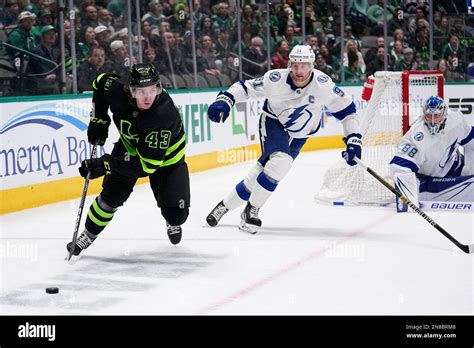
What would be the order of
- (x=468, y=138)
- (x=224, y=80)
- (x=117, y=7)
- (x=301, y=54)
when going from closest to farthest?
(x=301, y=54)
(x=468, y=138)
(x=117, y=7)
(x=224, y=80)

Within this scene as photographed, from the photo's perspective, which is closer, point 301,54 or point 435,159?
point 301,54

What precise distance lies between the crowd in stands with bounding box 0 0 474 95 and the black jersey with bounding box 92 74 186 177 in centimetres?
30

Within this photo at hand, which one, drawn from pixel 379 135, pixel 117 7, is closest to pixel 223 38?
pixel 117 7

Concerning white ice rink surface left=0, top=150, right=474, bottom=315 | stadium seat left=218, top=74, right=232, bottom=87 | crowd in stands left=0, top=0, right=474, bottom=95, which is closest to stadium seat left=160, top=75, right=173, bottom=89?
crowd in stands left=0, top=0, right=474, bottom=95

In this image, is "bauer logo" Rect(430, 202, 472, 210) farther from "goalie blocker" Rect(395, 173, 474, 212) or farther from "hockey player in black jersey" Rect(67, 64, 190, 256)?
"hockey player in black jersey" Rect(67, 64, 190, 256)

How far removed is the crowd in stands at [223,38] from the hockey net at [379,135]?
7.43ft

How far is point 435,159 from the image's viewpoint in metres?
6.03

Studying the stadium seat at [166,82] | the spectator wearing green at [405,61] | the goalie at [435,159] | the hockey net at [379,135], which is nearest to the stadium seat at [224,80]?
the stadium seat at [166,82]

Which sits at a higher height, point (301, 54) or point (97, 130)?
point (301, 54)

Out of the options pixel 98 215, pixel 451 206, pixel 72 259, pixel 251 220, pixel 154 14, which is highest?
pixel 154 14

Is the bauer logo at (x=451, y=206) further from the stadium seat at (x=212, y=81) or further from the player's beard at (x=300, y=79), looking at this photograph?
the stadium seat at (x=212, y=81)

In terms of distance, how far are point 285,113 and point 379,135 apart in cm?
148

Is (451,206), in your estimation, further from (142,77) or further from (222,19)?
(222,19)

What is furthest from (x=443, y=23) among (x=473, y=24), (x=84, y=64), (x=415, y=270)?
(x=415, y=270)
